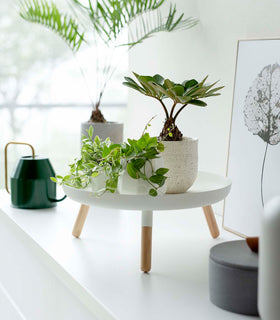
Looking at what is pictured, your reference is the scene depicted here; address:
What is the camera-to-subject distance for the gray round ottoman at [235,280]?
72 cm

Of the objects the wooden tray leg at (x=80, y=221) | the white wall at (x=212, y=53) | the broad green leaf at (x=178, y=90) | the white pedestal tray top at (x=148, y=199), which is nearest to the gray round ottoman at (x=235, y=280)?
the white pedestal tray top at (x=148, y=199)

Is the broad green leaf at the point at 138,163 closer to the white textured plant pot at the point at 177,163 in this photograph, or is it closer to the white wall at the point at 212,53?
the white textured plant pot at the point at 177,163

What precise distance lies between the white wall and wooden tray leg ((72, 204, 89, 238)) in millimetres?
414

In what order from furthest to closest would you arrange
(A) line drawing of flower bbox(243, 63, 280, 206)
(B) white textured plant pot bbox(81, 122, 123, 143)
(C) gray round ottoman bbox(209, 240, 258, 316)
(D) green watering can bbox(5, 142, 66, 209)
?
(B) white textured plant pot bbox(81, 122, 123, 143), (D) green watering can bbox(5, 142, 66, 209), (A) line drawing of flower bbox(243, 63, 280, 206), (C) gray round ottoman bbox(209, 240, 258, 316)

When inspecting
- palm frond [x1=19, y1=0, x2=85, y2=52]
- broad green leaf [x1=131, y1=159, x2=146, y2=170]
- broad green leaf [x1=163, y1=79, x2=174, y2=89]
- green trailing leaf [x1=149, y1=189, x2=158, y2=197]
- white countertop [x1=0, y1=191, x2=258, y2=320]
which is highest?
palm frond [x1=19, y1=0, x2=85, y2=52]

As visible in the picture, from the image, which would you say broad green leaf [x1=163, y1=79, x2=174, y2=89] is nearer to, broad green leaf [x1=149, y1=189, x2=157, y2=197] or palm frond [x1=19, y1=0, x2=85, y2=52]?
broad green leaf [x1=149, y1=189, x2=157, y2=197]

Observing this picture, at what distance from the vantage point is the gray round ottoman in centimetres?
72

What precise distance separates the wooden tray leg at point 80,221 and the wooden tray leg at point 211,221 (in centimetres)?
25

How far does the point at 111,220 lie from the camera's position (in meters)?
1.30

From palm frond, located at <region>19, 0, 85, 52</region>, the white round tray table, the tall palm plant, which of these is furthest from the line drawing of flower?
palm frond, located at <region>19, 0, 85, 52</region>

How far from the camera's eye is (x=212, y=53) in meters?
1.34

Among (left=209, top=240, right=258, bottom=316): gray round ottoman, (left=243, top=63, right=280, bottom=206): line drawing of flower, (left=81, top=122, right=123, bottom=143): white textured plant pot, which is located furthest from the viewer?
(left=81, top=122, right=123, bottom=143): white textured plant pot

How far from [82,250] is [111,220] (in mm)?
258

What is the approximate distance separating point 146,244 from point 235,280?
0.23m
